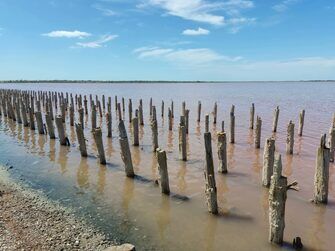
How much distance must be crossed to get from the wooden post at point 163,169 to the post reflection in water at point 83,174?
99.6 inches

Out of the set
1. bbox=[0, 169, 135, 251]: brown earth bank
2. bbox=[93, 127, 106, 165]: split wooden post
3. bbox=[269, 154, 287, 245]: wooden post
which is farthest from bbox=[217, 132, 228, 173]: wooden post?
bbox=[0, 169, 135, 251]: brown earth bank

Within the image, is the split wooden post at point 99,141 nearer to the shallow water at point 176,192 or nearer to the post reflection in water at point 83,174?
the shallow water at point 176,192

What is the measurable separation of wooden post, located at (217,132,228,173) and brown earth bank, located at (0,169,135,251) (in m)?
5.17

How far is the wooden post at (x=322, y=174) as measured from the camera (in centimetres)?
851

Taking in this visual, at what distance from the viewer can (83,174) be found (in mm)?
11797

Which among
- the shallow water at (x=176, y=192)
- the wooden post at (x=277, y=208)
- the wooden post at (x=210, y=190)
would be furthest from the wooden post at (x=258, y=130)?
the wooden post at (x=277, y=208)

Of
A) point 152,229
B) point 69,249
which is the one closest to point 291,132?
point 152,229

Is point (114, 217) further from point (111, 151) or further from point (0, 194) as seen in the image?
point (111, 151)

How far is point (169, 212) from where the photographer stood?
27.8 feet

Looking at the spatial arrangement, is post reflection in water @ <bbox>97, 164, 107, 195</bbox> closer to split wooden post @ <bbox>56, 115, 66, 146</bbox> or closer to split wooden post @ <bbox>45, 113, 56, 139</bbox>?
split wooden post @ <bbox>56, 115, 66, 146</bbox>

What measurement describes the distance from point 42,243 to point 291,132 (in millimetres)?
10857

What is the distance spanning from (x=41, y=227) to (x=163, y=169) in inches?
134

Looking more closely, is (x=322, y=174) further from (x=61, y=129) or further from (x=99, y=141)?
(x=61, y=129)

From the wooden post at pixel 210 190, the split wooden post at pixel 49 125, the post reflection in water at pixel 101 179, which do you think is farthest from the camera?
the split wooden post at pixel 49 125
